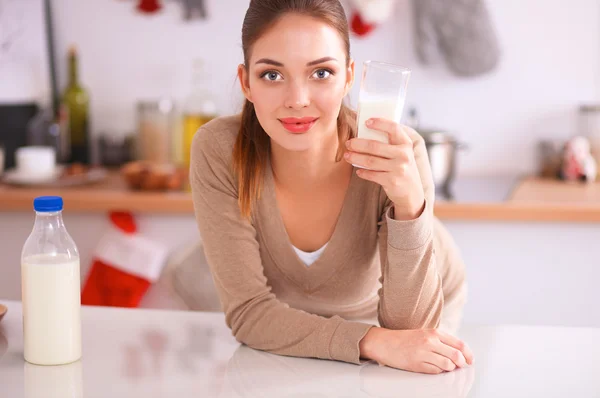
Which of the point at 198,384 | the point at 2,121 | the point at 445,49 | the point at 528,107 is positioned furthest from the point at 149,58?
the point at 198,384

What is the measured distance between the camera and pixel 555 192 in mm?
2584

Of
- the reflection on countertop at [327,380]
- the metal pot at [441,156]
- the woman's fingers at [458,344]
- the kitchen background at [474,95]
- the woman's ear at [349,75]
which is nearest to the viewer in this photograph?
the reflection on countertop at [327,380]

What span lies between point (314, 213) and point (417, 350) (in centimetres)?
41

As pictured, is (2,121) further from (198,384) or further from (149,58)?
(198,384)

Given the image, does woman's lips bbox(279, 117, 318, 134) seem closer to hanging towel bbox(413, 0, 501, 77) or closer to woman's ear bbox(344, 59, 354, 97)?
woman's ear bbox(344, 59, 354, 97)

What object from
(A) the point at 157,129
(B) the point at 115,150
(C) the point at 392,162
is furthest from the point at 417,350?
(B) the point at 115,150

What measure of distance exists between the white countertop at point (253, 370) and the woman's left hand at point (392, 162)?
10.2 inches

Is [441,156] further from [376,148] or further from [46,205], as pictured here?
[46,205]

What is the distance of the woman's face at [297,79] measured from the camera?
4.09 feet

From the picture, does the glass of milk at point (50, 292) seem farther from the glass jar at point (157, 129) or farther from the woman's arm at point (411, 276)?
the glass jar at point (157, 129)

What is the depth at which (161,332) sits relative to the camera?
4.16 ft

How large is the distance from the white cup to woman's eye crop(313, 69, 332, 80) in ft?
5.70

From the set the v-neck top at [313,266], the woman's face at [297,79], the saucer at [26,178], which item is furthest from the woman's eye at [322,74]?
the saucer at [26,178]

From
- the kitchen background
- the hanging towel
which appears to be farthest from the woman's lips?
the hanging towel
